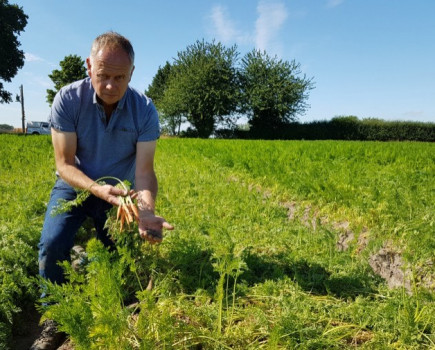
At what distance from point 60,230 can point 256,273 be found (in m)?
1.66

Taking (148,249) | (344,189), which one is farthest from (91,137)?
(344,189)

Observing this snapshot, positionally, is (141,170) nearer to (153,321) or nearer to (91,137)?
(91,137)

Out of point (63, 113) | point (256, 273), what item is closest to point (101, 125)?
point (63, 113)

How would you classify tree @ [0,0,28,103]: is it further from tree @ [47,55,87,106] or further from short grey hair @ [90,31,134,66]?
short grey hair @ [90,31,134,66]

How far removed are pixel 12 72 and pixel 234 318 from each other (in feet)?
138

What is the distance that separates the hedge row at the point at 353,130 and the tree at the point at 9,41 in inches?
1069

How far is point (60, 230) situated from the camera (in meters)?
2.83

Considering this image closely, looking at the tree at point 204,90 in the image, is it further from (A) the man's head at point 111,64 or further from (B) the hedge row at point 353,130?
(A) the man's head at point 111,64

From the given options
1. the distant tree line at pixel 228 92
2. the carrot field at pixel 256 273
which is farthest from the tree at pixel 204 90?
the carrot field at pixel 256 273

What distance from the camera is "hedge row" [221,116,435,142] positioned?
41.7 m

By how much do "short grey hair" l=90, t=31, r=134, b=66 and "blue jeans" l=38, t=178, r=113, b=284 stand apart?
1.16m

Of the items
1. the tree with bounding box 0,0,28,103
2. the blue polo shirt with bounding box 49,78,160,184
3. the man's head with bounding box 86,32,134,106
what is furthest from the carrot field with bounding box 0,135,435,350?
the tree with bounding box 0,0,28,103

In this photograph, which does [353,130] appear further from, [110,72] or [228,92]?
[110,72]

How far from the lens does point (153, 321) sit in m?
2.05
